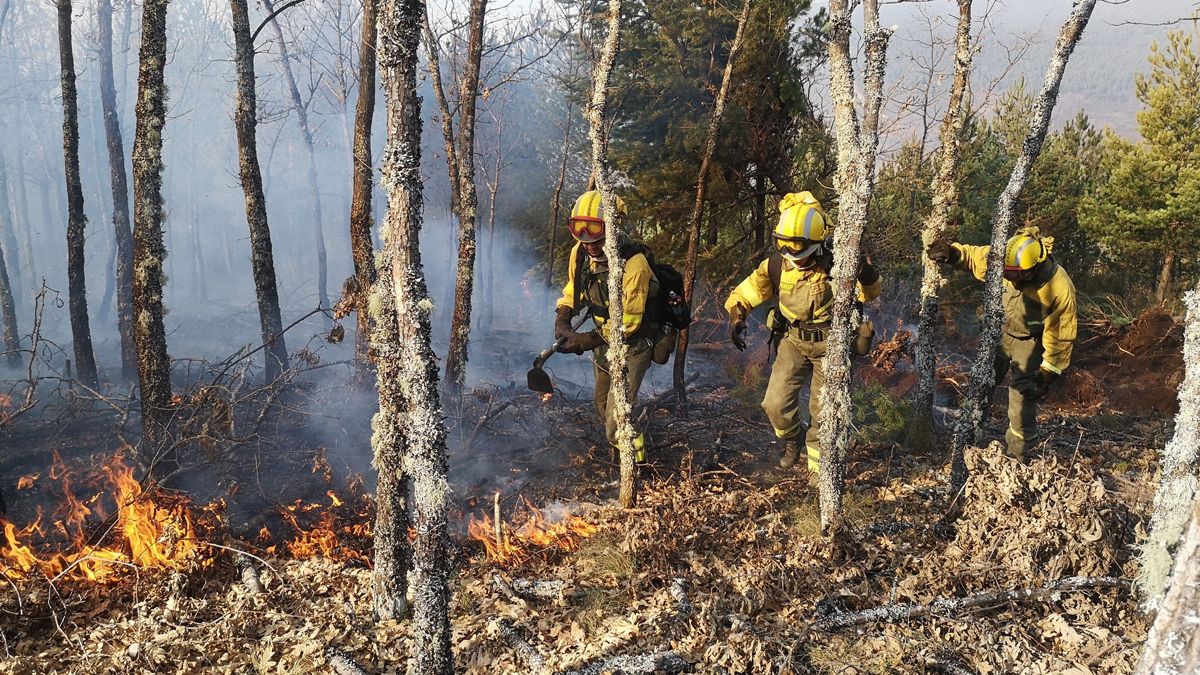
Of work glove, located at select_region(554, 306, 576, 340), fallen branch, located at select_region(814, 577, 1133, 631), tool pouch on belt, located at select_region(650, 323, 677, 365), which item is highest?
work glove, located at select_region(554, 306, 576, 340)

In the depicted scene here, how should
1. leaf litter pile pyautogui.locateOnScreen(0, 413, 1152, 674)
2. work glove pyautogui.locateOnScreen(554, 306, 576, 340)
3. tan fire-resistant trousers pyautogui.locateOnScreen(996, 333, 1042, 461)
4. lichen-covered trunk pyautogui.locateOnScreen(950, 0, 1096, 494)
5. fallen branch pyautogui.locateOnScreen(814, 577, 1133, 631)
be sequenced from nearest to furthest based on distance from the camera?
leaf litter pile pyautogui.locateOnScreen(0, 413, 1152, 674) → fallen branch pyautogui.locateOnScreen(814, 577, 1133, 631) → lichen-covered trunk pyautogui.locateOnScreen(950, 0, 1096, 494) → work glove pyautogui.locateOnScreen(554, 306, 576, 340) → tan fire-resistant trousers pyautogui.locateOnScreen(996, 333, 1042, 461)

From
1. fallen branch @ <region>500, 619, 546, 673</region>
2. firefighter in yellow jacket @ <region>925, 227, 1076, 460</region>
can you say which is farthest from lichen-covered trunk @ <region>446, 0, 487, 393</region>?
firefighter in yellow jacket @ <region>925, 227, 1076, 460</region>

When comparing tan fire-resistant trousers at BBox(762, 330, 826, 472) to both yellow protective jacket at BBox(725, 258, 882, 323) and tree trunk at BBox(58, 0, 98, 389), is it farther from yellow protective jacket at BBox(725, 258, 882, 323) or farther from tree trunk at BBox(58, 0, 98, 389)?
tree trunk at BBox(58, 0, 98, 389)

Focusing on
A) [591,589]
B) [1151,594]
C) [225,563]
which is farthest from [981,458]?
[225,563]

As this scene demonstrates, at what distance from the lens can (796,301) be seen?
529cm

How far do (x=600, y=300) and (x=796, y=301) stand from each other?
1.68m

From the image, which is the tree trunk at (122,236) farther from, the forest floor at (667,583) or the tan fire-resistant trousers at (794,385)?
the tan fire-resistant trousers at (794,385)

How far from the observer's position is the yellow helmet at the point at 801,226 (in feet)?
15.5

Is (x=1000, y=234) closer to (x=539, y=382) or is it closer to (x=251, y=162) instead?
(x=539, y=382)

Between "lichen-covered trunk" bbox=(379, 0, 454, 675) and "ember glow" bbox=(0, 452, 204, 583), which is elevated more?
"lichen-covered trunk" bbox=(379, 0, 454, 675)

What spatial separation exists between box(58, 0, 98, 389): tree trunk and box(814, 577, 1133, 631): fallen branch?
10104 mm

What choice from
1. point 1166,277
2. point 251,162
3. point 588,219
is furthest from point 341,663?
point 1166,277

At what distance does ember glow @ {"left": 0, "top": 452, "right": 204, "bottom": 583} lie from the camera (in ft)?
12.9

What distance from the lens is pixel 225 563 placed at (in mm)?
4152
